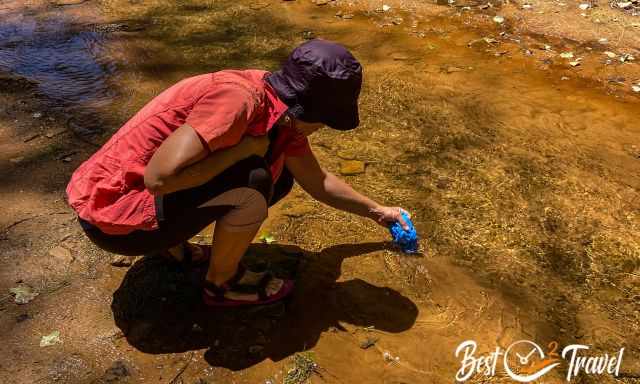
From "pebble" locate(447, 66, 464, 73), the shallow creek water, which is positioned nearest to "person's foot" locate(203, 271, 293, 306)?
the shallow creek water

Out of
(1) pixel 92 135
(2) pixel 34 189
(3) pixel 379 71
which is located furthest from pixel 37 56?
(3) pixel 379 71

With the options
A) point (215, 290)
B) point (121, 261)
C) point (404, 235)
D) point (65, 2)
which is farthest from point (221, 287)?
point (65, 2)

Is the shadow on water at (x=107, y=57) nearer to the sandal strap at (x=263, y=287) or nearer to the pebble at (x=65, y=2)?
the pebble at (x=65, y=2)

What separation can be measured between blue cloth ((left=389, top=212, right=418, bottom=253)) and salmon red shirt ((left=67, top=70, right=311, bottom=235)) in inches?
36.0

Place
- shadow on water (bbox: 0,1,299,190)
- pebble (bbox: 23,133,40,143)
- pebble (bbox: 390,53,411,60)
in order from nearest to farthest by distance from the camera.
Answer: pebble (bbox: 23,133,40,143) → shadow on water (bbox: 0,1,299,190) → pebble (bbox: 390,53,411,60)

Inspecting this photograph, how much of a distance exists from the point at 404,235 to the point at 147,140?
4.01 feet

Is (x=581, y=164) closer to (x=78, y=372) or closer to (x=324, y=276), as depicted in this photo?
(x=324, y=276)

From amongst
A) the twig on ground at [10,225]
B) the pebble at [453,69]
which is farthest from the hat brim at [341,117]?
the pebble at [453,69]

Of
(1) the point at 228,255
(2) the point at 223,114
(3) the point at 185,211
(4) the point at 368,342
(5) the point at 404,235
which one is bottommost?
(4) the point at 368,342

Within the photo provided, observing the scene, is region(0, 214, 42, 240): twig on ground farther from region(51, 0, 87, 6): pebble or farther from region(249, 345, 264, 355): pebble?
region(51, 0, 87, 6): pebble

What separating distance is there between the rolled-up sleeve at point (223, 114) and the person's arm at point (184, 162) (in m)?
0.03

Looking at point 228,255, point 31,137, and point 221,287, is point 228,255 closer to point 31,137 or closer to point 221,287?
point 221,287

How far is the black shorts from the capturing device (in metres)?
1.93

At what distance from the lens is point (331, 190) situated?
96.2 inches
